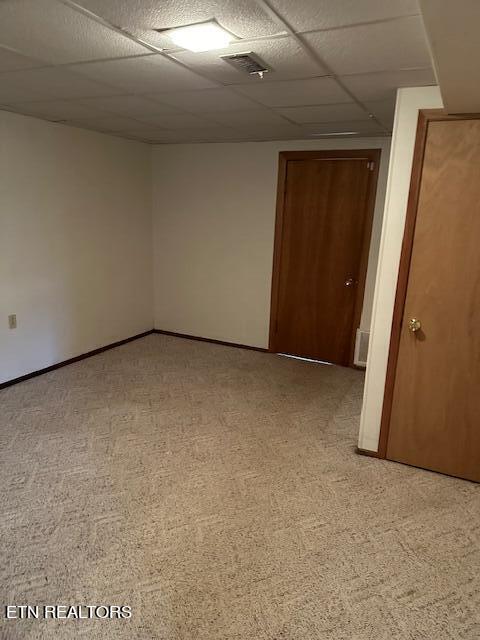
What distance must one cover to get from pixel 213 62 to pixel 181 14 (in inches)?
18.2

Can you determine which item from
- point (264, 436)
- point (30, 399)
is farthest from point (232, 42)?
point (30, 399)

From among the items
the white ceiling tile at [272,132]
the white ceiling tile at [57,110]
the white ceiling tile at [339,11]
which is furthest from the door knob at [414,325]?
the white ceiling tile at [57,110]

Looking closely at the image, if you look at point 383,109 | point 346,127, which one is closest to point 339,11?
point 383,109

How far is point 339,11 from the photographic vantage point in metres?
1.44

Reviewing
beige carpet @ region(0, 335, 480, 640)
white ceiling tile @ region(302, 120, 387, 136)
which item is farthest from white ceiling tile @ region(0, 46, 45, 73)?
beige carpet @ region(0, 335, 480, 640)

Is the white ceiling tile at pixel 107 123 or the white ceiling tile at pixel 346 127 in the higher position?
the white ceiling tile at pixel 346 127

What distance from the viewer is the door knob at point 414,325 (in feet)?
8.21

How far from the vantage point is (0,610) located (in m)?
1.67

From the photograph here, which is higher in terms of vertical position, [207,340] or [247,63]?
[247,63]

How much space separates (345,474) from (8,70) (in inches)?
117

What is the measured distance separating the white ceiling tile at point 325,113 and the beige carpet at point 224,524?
7.33ft

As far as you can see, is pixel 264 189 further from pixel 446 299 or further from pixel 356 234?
pixel 446 299

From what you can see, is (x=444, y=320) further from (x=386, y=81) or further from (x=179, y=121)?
(x=179, y=121)

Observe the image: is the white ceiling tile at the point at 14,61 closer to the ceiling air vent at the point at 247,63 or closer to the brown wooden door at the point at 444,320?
the ceiling air vent at the point at 247,63
